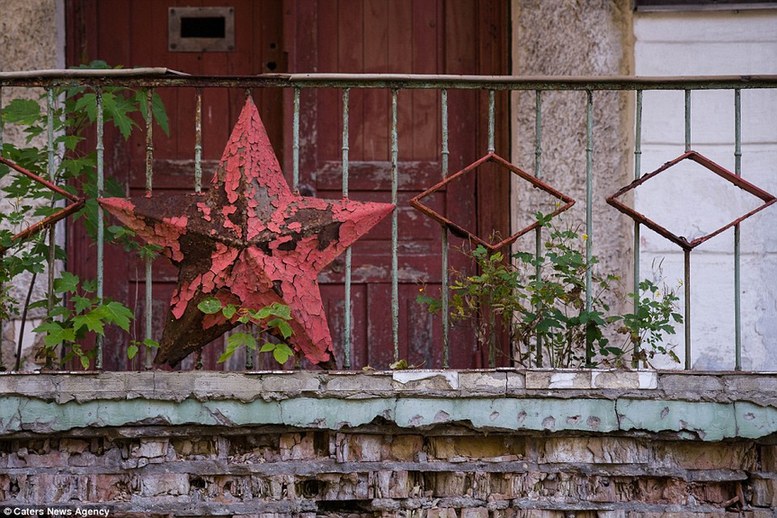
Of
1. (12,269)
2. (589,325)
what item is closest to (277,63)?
(12,269)

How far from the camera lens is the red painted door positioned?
540cm

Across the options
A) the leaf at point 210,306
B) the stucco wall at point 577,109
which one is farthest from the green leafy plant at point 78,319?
the stucco wall at point 577,109

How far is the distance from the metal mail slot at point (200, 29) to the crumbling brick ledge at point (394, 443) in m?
2.42

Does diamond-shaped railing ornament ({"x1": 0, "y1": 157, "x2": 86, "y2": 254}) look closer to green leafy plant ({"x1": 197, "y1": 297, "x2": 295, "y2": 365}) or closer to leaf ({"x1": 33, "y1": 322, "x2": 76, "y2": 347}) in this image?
leaf ({"x1": 33, "y1": 322, "x2": 76, "y2": 347})

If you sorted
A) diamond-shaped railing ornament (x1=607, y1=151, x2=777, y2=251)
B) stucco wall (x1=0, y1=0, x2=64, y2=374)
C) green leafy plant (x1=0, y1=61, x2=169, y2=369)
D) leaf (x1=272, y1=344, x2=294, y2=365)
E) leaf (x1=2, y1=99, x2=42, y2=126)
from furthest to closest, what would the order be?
stucco wall (x1=0, y1=0, x2=64, y2=374)
leaf (x1=2, y1=99, x2=42, y2=126)
diamond-shaped railing ornament (x1=607, y1=151, x2=777, y2=251)
green leafy plant (x1=0, y1=61, x2=169, y2=369)
leaf (x1=272, y1=344, x2=294, y2=365)

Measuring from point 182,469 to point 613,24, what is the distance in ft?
10.4

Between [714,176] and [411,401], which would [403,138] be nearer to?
[714,176]

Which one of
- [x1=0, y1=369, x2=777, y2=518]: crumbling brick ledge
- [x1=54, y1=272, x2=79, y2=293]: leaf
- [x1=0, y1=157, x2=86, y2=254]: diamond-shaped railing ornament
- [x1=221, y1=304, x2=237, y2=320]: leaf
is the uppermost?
[x1=0, y1=157, x2=86, y2=254]: diamond-shaped railing ornament

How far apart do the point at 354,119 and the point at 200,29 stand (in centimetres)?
100

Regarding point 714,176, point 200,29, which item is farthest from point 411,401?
point 200,29

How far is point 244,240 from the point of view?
3.69 metres

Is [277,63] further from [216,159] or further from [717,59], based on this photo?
[717,59]

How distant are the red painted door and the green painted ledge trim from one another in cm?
164

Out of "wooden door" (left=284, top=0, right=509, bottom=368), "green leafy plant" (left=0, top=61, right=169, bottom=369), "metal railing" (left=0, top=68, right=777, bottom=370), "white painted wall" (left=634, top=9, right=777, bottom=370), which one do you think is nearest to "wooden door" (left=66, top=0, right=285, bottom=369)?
"wooden door" (left=284, top=0, right=509, bottom=368)
